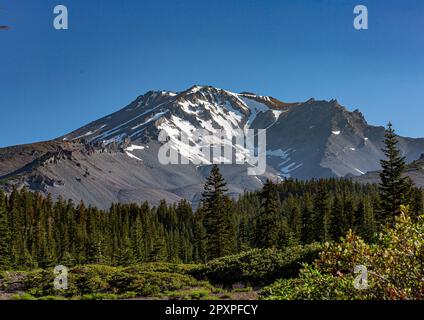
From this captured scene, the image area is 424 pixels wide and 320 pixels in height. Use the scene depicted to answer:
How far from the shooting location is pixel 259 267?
39875 mm

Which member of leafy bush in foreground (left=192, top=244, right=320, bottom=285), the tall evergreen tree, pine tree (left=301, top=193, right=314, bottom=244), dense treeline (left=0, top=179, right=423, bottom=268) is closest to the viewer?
leafy bush in foreground (left=192, top=244, right=320, bottom=285)

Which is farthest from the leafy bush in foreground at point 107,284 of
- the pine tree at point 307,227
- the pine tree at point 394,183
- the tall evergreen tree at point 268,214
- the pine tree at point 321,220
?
the pine tree at point 307,227

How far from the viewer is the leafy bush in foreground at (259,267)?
37841 mm

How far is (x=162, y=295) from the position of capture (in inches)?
1245

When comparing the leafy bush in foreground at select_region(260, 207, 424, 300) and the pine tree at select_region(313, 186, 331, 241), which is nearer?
the leafy bush in foreground at select_region(260, 207, 424, 300)

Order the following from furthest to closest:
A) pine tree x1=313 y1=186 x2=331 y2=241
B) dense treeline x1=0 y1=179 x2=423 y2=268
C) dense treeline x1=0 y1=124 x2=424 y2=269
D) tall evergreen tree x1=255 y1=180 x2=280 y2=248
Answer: pine tree x1=313 y1=186 x2=331 y2=241 < dense treeline x1=0 y1=179 x2=423 y2=268 < dense treeline x1=0 y1=124 x2=424 y2=269 < tall evergreen tree x1=255 y1=180 x2=280 y2=248

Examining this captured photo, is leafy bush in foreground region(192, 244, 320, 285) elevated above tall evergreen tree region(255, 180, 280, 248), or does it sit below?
below

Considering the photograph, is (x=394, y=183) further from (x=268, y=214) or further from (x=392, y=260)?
(x=392, y=260)

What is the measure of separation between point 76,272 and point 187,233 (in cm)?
10492

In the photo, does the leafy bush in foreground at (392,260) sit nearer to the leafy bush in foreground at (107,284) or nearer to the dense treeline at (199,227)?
the leafy bush in foreground at (107,284)

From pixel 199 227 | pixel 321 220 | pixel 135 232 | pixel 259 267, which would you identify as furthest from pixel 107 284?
pixel 199 227

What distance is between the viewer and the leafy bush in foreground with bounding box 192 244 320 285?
37841 mm

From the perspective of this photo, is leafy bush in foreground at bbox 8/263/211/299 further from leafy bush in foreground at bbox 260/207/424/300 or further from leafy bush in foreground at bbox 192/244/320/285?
leafy bush in foreground at bbox 260/207/424/300

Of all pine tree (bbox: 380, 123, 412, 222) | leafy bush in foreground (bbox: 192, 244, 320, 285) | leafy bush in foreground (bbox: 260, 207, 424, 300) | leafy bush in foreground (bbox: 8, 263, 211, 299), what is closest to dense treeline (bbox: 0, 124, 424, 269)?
pine tree (bbox: 380, 123, 412, 222)
